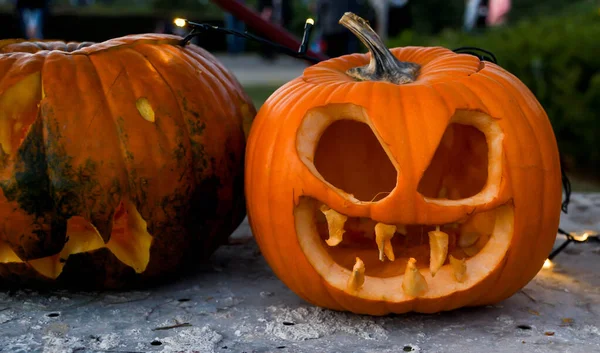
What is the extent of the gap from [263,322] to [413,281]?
18.3 inches

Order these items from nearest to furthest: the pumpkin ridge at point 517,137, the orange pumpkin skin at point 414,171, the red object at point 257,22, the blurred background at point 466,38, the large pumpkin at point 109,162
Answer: the orange pumpkin skin at point 414,171, the pumpkin ridge at point 517,137, the large pumpkin at point 109,162, the red object at point 257,22, the blurred background at point 466,38

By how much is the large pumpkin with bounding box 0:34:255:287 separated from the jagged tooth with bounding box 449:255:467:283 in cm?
79

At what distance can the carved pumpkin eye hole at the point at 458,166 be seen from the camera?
7.86ft

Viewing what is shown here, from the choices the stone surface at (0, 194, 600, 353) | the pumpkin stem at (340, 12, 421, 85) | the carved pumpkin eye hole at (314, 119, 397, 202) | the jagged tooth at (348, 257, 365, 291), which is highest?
the pumpkin stem at (340, 12, 421, 85)

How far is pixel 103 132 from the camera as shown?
2.31 meters

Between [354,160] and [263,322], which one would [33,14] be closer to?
[354,160]

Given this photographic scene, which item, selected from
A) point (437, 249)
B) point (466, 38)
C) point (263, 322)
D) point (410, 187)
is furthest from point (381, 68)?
point (466, 38)

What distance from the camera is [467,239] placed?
2.34 meters

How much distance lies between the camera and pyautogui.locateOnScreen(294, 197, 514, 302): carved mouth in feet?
7.06

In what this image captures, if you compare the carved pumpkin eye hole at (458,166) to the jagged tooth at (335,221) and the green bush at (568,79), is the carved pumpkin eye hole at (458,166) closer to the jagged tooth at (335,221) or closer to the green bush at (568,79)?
the jagged tooth at (335,221)

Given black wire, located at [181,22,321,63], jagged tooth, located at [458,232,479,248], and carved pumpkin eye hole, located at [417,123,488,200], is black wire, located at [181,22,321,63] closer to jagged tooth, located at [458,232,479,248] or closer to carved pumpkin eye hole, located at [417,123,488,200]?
carved pumpkin eye hole, located at [417,123,488,200]

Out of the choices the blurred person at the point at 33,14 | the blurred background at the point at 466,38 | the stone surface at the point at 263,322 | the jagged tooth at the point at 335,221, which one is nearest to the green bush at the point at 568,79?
the blurred background at the point at 466,38

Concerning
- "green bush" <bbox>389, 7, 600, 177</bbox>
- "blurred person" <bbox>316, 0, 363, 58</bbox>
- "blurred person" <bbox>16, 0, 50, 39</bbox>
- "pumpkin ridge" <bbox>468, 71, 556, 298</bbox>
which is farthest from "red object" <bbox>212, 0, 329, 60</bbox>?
"blurred person" <bbox>16, 0, 50, 39</bbox>

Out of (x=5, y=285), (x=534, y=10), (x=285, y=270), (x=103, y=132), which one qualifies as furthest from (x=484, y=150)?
(x=534, y=10)
